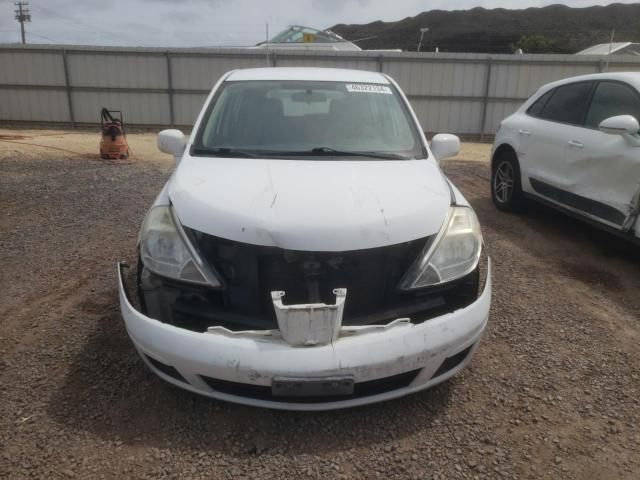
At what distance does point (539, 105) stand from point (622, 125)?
1738mm

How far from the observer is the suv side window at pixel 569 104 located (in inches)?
194

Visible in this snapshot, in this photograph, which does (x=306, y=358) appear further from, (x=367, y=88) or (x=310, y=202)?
(x=367, y=88)

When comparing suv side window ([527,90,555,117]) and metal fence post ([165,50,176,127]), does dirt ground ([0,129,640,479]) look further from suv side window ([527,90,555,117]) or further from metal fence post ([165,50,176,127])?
metal fence post ([165,50,176,127])

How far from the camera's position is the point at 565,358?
2.88m

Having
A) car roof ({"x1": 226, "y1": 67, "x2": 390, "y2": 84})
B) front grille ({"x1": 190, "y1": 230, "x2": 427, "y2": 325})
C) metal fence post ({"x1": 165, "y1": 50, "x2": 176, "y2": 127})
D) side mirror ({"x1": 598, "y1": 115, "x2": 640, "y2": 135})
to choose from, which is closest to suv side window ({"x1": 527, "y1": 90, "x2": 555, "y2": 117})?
side mirror ({"x1": 598, "y1": 115, "x2": 640, "y2": 135})

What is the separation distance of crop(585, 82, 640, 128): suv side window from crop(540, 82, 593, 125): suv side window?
0.12m

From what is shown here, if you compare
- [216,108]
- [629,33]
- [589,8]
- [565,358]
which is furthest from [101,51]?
[589,8]

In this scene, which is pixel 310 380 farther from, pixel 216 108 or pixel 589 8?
pixel 589 8

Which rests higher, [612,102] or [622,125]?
[612,102]

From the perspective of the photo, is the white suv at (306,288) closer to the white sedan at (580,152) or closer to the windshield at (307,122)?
the windshield at (307,122)

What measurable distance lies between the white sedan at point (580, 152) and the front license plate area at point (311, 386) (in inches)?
125

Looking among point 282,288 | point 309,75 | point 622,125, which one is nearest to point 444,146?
point 309,75

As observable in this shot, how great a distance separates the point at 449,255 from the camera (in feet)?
7.60

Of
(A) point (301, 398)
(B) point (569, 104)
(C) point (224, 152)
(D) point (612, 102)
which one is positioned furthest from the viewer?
(B) point (569, 104)
